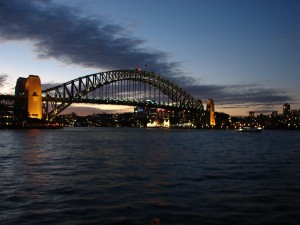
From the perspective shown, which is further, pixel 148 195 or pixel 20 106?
pixel 20 106

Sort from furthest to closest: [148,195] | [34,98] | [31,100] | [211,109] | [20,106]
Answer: [211,109] → [20,106] → [34,98] → [31,100] → [148,195]

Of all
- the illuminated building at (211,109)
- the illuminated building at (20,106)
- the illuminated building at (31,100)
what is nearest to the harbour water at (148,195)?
the illuminated building at (31,100)

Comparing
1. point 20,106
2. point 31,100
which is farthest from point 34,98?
point 20,106

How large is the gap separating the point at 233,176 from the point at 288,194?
4409 mm

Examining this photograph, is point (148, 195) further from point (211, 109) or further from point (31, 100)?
point (211, 109)

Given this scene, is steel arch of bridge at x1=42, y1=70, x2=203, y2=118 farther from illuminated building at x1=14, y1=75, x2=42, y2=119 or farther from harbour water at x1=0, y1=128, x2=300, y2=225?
harbour water at x1=0, y1=128, x2=300, y2=225

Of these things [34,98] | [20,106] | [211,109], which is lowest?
[20,106]

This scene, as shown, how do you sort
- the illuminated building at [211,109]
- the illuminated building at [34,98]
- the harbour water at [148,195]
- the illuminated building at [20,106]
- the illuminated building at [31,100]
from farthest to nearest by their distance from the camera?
the illuminated building at [211,109]
the illuminated building at [20,106]
the illuminated building at [34,98]
the illuminated building at [31,100]
the harbour water at [148,195]

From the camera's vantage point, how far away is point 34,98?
10600 cm

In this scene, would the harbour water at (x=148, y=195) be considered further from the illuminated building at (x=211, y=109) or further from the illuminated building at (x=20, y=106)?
the illuminated building at (x=211, y=109)

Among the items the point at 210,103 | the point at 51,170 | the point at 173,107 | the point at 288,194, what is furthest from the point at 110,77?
the point at 288,194

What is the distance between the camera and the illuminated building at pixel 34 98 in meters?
105

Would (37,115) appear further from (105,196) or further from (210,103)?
(105,196)

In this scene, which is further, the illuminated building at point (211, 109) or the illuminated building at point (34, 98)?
the illuminated building at point (211, 109)
